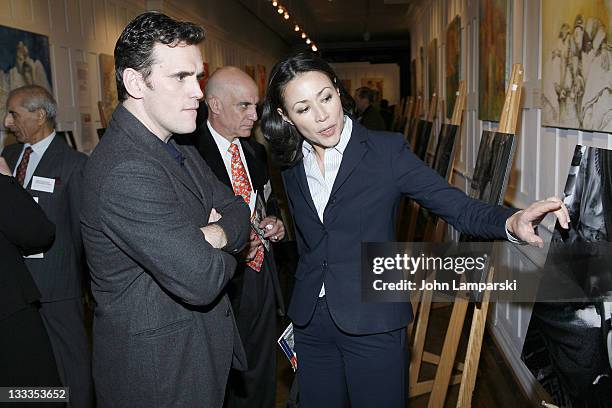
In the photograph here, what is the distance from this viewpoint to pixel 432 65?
1063 centimetres

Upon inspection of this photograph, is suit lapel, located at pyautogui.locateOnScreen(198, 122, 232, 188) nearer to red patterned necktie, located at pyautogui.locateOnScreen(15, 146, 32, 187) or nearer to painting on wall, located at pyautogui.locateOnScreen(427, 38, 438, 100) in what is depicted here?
red patterned necktie, located at pyautogui.locateOnScreen(15, 146, 32, 187)

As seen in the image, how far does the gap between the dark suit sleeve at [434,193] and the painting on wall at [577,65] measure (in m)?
0.75

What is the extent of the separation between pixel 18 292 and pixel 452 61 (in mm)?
6149

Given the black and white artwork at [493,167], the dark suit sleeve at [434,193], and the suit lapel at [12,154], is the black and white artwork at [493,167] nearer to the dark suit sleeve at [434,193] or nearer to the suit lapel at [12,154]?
the dark suit sleeve at [434,193]

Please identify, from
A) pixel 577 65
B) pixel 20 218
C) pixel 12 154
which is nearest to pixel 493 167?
pixel 577 65

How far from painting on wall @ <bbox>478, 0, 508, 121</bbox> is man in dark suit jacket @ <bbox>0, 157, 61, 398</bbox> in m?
3.36

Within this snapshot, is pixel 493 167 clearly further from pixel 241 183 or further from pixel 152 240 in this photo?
pixel 152 240

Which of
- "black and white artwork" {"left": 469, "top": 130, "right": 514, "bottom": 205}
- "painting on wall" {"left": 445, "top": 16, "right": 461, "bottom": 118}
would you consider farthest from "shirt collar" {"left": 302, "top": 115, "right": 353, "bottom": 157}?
"painting on wall" {"left": 445, "top": 16, "right": 461, "bottom": 118}

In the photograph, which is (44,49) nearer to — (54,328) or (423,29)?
(54,328)

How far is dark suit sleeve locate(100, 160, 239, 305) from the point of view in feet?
5.62

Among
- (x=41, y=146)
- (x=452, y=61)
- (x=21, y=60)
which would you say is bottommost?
(x=41, y=146)

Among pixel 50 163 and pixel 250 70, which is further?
pixel 250 70

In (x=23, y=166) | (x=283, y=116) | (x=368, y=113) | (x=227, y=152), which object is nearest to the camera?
(x=283, y=116)

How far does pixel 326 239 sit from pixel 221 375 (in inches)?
23.5
